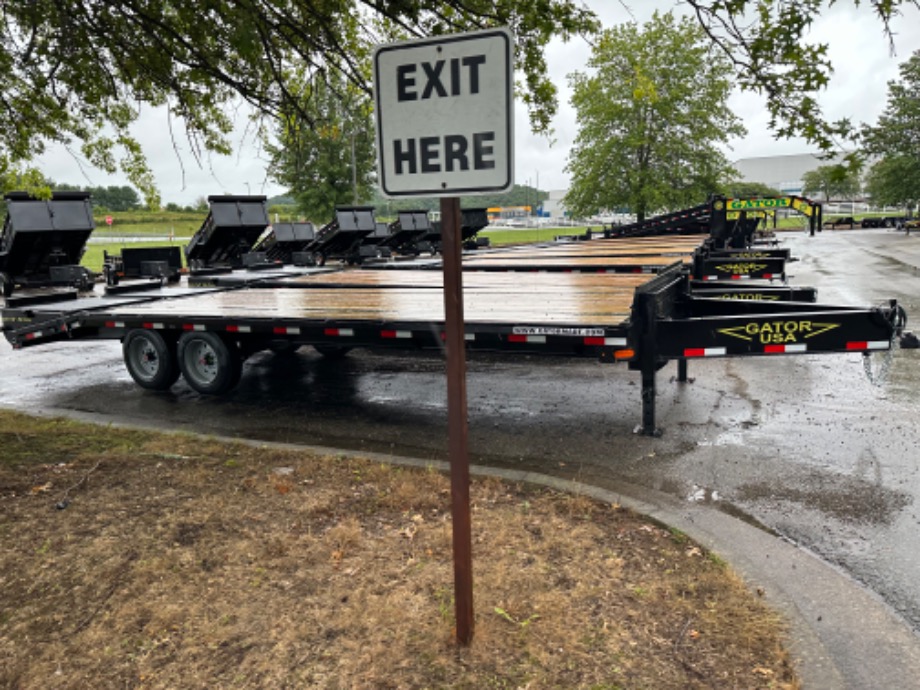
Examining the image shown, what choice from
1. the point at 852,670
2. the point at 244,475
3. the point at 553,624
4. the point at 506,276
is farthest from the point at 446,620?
the point at 506,276

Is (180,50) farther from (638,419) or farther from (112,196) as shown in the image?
(112,196)

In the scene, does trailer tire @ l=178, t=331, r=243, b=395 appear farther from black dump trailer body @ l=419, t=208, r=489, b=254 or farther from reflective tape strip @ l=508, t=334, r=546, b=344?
black dump trailer body @ l=419, t=208, r=489, b=254

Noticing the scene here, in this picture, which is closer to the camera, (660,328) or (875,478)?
(875,478)

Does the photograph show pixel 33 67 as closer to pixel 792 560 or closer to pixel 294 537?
pixel 294 537

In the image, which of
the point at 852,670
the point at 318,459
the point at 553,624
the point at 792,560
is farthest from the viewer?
the point at 318,459

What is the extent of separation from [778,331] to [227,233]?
13988mm

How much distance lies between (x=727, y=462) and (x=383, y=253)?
1933 centimetres

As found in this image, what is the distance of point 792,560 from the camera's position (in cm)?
383

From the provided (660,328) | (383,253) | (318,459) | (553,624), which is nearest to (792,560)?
(553,624)

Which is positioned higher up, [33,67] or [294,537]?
[33,67]

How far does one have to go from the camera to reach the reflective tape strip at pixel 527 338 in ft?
19.4

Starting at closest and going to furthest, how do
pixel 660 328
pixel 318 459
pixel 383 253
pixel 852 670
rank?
1. pixel 852 670
2. pixel 318 459
3. pixel 660 328
4. pixel 383 253

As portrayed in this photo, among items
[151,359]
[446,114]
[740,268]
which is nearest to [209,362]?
[151,359]

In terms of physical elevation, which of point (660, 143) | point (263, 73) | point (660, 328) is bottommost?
point (660, 328)
